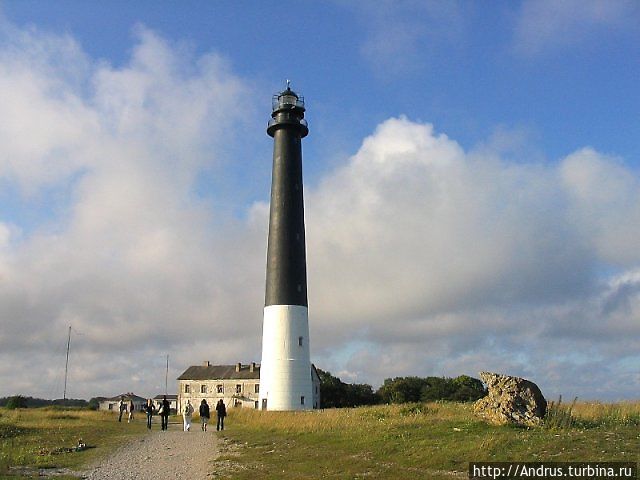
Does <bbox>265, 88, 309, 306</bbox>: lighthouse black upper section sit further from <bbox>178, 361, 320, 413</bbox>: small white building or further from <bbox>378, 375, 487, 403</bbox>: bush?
<bbox>178, 361, 320, 413</bbox>: small white building

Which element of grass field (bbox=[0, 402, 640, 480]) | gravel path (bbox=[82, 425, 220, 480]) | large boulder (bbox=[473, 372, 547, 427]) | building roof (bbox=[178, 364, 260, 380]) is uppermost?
building roof (bbox=[178, 364, 260, 380])

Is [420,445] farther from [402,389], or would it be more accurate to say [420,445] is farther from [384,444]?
[402,389]

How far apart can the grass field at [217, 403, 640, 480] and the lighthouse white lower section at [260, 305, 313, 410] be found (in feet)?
36.7

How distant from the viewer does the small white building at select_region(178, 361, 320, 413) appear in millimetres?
65938

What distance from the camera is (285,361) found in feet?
119

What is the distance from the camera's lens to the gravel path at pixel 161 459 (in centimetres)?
1528

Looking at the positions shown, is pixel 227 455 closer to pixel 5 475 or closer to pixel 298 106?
pixel 5 475

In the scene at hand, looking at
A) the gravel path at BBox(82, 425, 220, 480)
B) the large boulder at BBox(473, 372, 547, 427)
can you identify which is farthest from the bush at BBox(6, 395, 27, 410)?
the large boulder at BBox(473, 372, 547, 427)

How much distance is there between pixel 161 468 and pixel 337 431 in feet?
24.0

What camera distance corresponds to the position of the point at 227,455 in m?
18.2

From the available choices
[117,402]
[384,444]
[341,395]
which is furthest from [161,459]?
[117,402]

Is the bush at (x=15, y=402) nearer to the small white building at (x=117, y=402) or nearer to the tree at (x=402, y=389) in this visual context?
the small white building at (x=117, y=402)

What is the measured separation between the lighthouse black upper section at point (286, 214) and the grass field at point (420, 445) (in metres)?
12.9

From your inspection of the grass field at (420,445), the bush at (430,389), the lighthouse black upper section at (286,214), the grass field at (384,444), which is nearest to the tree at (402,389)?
the bush at (430,389)
